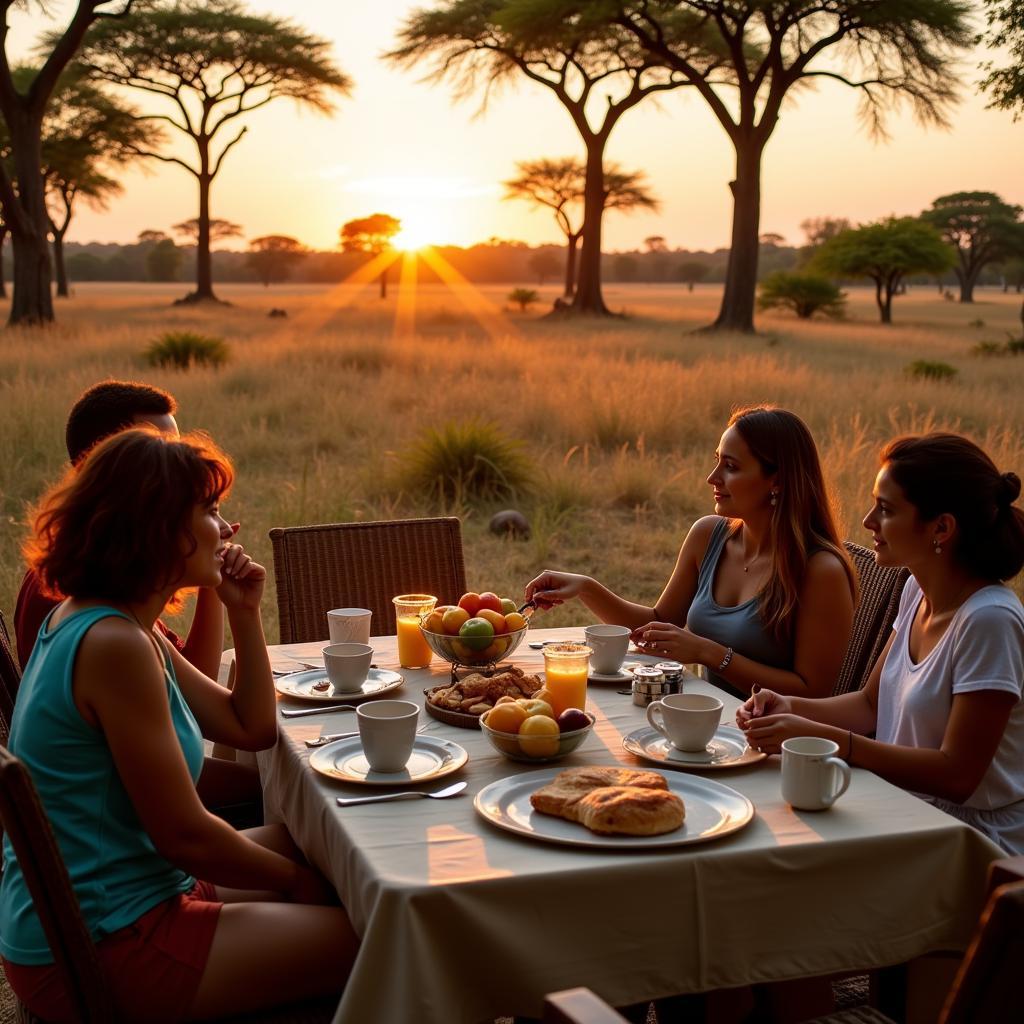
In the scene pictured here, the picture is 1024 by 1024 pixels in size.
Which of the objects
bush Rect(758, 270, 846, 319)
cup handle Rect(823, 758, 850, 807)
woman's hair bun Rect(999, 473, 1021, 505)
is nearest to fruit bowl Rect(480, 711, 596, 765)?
cup handle Rect(823, 758, 850, 807)

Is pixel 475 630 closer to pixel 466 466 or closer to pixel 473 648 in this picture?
pixel 473 648

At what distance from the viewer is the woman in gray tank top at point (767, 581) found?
10.2ft

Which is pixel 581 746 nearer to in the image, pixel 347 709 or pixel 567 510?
pixel 347 709

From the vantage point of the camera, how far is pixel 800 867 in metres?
1.91

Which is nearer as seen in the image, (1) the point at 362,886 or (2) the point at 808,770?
(1) the point at 362,886

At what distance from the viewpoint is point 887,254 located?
38375mm

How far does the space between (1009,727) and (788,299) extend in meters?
36.5

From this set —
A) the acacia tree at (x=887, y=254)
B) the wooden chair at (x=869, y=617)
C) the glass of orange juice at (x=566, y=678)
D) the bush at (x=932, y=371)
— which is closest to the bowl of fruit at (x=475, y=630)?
the glass of orange juice at (x=566, y=678)

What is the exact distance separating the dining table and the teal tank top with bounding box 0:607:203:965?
13.3 inches

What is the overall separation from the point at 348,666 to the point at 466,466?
5.80m

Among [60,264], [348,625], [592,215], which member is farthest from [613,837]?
[60,264]

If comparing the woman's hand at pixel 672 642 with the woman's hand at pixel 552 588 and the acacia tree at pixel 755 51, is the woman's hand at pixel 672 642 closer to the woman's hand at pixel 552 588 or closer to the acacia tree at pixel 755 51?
the woman's hand at pixel 552 588

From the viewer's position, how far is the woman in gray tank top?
3.11m

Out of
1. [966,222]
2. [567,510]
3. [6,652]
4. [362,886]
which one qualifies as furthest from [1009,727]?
[966,222]
